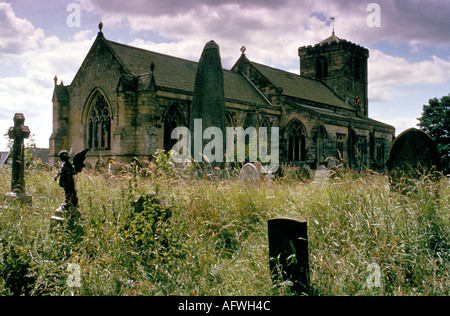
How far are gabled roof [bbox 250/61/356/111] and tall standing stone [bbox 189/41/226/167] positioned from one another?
15.6 meters

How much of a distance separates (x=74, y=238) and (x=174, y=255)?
153 centimetres

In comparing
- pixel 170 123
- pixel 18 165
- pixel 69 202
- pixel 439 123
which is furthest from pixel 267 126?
pixel 69 202

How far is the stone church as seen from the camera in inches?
672

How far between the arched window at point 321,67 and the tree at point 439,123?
10.7m

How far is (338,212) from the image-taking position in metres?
4.67

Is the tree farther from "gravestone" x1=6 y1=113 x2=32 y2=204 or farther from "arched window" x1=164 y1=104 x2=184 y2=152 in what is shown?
"gravestone" x1=6 y1=113 x2=32 y2=204

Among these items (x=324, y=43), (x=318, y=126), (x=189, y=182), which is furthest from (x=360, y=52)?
(x=189, y=182)

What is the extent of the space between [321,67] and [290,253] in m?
35.3

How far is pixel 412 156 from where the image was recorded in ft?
20.3

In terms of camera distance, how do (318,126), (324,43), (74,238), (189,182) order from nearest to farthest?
1. (74,238)
2. (189,182)
3. (318,126)
4. (324,43)

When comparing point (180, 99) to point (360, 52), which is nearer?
point (180, 99)

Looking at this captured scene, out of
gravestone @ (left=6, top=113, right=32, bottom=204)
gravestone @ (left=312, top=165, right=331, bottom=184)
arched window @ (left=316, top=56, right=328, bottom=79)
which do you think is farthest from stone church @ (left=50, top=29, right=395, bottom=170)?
gravestone @ (left=6, top=113, right=32, bottom=204)

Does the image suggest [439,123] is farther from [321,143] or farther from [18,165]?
[18,165]
